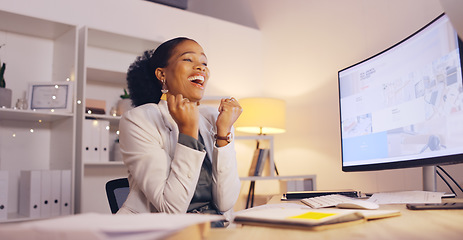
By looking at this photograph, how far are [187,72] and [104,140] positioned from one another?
65.1 inches

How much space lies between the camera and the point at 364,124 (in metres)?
1.71

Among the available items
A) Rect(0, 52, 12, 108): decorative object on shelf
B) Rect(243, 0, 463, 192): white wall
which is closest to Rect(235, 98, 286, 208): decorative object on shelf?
Rect(243, 0, 463, 192): white wall

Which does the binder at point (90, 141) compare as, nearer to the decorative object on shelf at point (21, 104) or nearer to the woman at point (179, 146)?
the decorative object on shelf at point (21, 104)

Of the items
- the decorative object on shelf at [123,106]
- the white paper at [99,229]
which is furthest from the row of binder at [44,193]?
the white paper at [99,229]

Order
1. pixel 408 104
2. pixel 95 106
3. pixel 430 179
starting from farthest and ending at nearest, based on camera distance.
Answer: pixel 95 106 < pixel 430 179 < pixel 408 104

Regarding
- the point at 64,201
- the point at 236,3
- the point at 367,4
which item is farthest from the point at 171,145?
the point at 236,3

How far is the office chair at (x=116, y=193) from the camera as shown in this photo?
1695 mm

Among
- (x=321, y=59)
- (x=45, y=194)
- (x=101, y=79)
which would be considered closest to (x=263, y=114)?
(x=321, y=59)

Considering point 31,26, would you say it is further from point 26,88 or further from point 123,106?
point 123,106

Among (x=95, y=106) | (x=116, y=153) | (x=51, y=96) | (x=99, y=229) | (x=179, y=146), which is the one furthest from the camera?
(x=116, y=153)

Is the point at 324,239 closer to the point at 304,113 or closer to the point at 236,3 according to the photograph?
the point at 304,113

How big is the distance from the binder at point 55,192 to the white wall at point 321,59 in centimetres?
178

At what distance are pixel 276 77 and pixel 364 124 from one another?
6.91ft

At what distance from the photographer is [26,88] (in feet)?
10.1
